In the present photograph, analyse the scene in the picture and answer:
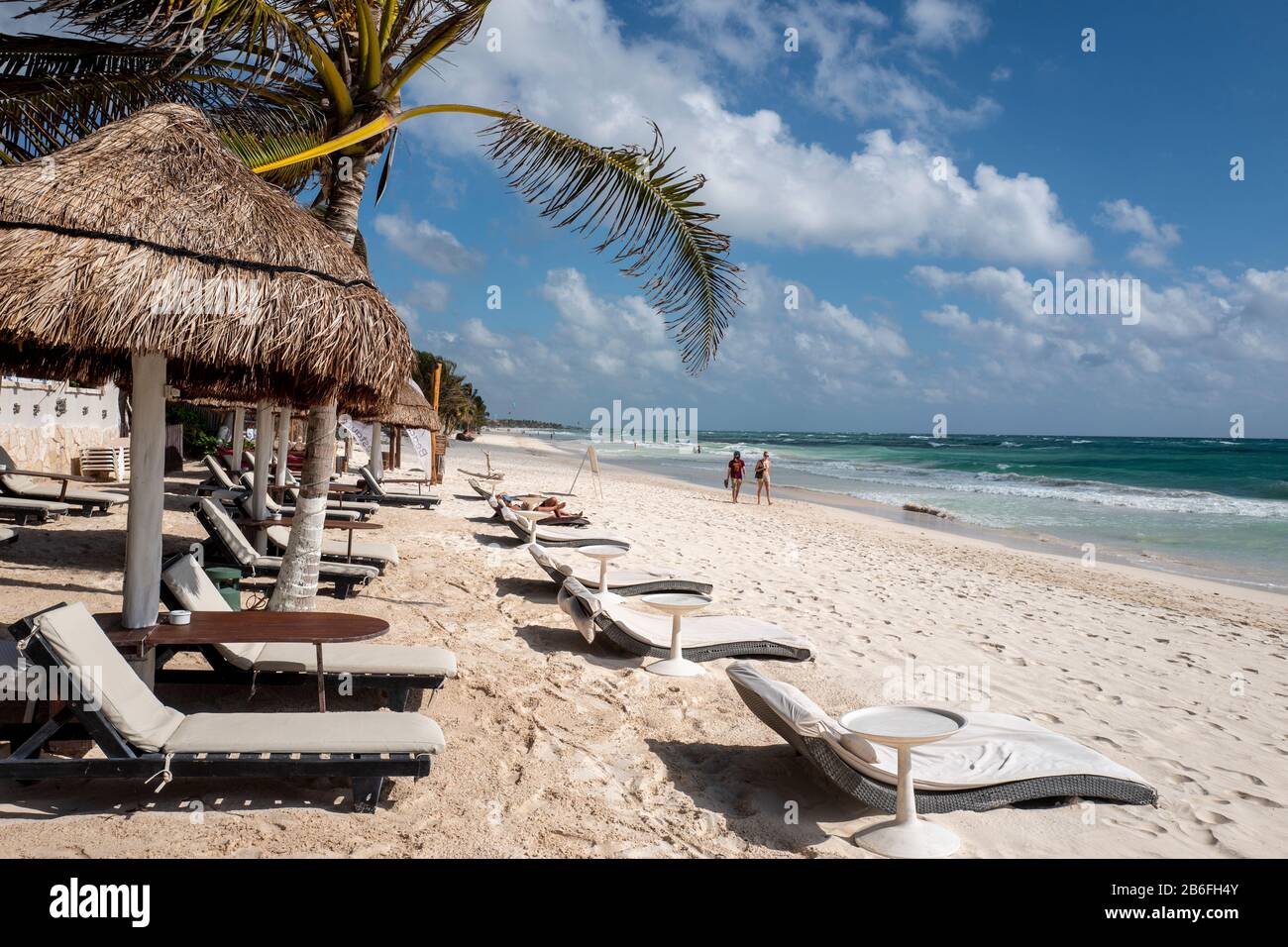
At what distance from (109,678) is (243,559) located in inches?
142

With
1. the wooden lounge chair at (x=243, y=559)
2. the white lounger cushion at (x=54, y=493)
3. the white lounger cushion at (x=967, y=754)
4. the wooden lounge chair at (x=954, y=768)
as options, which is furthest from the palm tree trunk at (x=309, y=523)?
the white lounger cushion at (x=54, y=493)

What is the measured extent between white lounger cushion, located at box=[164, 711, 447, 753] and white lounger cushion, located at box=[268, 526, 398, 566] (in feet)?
13.8

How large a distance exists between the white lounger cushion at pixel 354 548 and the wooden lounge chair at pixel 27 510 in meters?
2.62

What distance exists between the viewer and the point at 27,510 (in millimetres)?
8789

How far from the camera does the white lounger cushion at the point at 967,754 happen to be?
359 cm

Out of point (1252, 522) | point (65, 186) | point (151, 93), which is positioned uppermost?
point (151, 93)

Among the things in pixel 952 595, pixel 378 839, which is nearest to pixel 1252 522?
pixel 952 595

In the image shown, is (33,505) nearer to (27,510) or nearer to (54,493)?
(27,510)

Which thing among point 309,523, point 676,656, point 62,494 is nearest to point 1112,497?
point 676,656

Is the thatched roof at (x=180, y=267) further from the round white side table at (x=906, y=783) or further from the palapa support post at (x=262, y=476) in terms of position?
the palapa support post at (x=262, y=476)

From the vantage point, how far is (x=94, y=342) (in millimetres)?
3791

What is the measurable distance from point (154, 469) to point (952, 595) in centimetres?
794

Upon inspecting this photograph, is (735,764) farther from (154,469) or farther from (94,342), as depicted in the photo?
(94,342)
